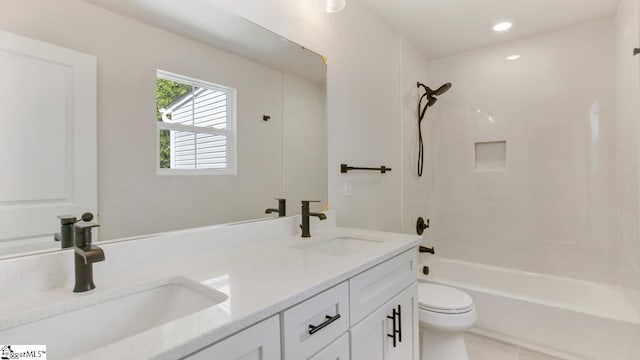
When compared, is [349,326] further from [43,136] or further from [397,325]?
[43,136]

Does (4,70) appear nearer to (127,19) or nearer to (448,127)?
(127,19)

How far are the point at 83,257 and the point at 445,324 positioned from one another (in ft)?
5.76

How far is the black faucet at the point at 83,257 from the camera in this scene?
29.2 inches

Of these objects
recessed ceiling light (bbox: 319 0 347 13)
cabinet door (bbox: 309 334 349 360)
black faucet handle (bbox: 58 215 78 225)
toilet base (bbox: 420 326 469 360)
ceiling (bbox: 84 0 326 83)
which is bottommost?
toilet base (bbox: 420 326 469 360)

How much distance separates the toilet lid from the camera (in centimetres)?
174

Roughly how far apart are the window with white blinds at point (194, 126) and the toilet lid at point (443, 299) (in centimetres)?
141

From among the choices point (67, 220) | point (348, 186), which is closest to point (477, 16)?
point (348, 186)

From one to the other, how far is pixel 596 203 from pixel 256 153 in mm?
2666

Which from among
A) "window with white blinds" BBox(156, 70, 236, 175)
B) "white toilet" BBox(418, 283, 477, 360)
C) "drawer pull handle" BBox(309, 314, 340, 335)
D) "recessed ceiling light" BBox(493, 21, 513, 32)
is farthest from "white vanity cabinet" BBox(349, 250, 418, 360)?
"recessed ceiling light" BBox(493, 21, 513, 32)

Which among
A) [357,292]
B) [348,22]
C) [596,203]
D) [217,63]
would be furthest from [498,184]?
[217,63]

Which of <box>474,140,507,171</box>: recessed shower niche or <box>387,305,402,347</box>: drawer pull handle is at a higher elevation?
<box>474,140,507,171</box>: recessed shower niche

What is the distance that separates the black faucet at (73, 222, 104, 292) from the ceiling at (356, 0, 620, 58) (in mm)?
2086

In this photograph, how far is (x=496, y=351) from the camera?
206 centimetres

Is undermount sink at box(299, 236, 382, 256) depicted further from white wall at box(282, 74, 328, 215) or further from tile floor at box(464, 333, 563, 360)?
tile floor at box(464, 333, 563, 360)
